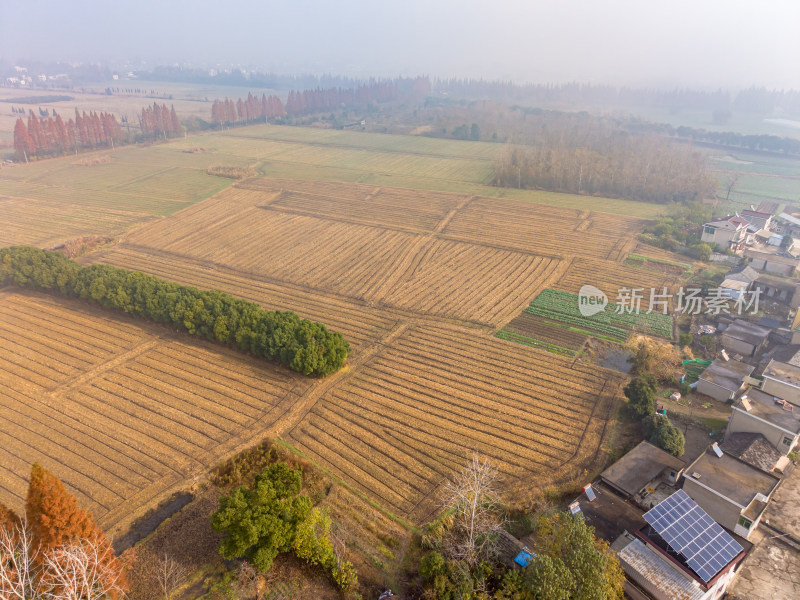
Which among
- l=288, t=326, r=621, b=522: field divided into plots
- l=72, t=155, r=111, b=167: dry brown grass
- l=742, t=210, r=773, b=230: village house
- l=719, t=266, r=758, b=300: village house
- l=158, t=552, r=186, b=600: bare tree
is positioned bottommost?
l=158, t=552, r=186, b=600: bare tree

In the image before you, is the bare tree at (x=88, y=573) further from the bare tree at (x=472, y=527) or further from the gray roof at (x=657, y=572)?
the gray roof at (x=657, y=572)

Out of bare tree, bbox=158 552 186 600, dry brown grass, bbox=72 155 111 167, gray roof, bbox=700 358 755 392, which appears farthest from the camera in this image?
dry brown grass, bbox=72 155 111 167

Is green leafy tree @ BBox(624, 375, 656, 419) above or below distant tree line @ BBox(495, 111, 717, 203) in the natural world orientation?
below

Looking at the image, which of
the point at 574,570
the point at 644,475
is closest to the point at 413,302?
the point at 644,475

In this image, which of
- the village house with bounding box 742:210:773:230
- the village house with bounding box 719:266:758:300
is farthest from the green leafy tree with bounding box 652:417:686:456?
the village house with bounding box 742:210:773:230

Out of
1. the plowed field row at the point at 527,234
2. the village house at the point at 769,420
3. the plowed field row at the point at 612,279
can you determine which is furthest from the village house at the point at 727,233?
the village house at the point at 769,420

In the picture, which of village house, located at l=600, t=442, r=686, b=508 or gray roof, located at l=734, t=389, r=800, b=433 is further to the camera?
gray roof, located at l=734, t=389, r=800, b=433

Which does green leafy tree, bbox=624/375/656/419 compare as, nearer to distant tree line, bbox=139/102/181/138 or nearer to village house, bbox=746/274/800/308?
village house, bbox=746/274/800/308
